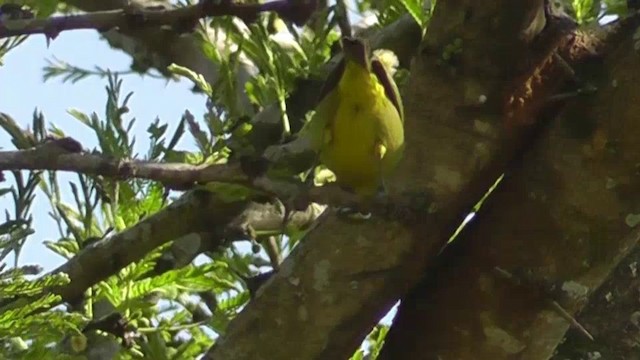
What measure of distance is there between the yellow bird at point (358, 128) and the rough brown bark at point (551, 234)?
A: 0.23m

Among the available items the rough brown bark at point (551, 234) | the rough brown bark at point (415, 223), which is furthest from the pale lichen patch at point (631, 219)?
the rough brown bark at point (415, 223)

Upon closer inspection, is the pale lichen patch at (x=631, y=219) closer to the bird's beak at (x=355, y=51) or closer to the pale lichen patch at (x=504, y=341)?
the pale lichen patch at (x=504, y=341)

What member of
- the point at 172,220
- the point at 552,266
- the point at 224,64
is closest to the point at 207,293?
the point at 172,220

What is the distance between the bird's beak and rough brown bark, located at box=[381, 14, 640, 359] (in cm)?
30

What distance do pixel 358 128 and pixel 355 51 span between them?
0.08 meters

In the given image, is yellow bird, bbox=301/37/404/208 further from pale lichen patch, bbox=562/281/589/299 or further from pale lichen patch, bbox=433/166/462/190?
pale lichen patch, bbox=562/281/589/299

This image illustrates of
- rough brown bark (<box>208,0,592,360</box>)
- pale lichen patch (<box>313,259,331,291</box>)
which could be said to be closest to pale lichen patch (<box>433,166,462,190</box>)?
rough brown bark (<box>208,0,592,360</box>)

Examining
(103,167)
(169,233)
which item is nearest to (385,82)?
(103,167)

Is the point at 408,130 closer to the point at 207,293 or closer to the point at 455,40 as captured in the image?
the point at 455,40

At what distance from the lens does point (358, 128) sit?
961 mm

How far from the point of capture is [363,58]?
37.4 inches

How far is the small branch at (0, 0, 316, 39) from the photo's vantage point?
0.82 meters

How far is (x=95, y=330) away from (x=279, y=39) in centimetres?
46

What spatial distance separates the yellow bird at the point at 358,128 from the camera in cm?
96
